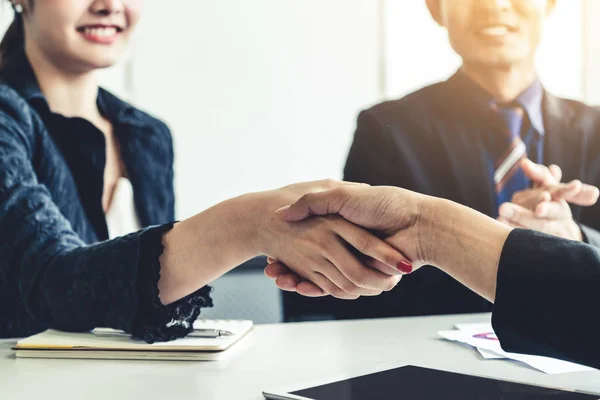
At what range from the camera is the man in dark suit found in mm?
1737

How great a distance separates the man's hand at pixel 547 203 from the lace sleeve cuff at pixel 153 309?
954 millimetres

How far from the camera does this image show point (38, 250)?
1.14 metres

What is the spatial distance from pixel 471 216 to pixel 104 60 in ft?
4.02

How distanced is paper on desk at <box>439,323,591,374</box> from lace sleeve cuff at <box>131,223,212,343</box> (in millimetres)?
403

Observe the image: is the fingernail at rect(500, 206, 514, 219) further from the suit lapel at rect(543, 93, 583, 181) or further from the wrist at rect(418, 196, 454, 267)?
the wrist at rect(418, 196, 454, 267)

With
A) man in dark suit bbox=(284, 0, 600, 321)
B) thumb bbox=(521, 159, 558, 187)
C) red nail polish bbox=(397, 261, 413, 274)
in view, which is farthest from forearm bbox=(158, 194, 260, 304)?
thumb bbox=(521, 159, 558, 187)

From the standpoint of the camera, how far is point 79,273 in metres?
1.07

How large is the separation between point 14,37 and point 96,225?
52cm

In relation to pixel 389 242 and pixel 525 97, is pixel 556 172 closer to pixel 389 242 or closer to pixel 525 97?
pixel 525 97

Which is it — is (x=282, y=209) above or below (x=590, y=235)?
above

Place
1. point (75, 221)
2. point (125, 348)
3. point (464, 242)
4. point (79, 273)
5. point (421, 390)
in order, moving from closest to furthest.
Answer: point (421, 390), point (464, 242), point (125, 348), point (79, 273), point (75, 221)

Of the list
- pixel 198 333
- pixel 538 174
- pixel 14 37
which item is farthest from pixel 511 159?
pixel 14 37

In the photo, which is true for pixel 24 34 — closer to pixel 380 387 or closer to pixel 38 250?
pixel 38 250

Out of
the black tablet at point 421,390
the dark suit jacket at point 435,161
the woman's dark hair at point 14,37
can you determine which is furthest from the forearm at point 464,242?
the woman's dark hair at point 14,37
